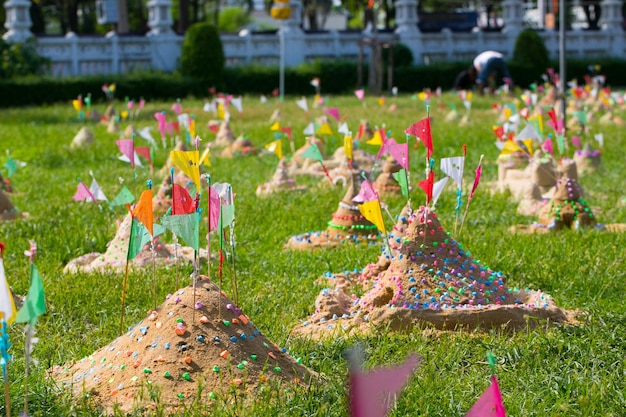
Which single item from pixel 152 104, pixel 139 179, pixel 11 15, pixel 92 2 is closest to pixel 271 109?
pixel 152 104

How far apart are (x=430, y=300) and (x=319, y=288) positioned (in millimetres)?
1060

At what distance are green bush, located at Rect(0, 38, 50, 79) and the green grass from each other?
12218 millimetres

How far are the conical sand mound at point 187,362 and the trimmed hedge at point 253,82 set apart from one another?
59.7 ft

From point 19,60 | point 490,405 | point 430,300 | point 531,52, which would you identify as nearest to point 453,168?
point 430,300

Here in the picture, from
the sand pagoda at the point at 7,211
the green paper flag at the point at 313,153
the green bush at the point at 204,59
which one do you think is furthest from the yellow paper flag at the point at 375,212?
the green bush at the point at 204,59

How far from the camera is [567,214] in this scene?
7273 millimetres

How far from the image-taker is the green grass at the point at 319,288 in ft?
12.7

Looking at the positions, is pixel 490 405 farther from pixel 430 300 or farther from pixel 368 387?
pixel 430 300

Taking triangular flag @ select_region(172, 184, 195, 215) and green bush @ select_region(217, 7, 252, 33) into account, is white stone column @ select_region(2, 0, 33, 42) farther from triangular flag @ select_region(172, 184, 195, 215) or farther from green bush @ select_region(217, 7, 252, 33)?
green bush @ select_region(217, 7, 252, 33)

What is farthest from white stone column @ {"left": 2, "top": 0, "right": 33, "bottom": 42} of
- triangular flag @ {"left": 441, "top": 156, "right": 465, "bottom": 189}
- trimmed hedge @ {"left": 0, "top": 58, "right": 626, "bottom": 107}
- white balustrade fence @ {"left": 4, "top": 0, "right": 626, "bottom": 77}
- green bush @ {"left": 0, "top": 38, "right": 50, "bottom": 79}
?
triangular flag @ {"left": 441, "top": 156, "right": 465, "bottom": 189}

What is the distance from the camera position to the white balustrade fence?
25.1 m

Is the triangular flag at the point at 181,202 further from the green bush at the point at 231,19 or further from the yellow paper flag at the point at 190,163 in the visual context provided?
the green bush at the point at 231,19

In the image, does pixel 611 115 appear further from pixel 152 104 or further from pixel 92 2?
pixel 92 2

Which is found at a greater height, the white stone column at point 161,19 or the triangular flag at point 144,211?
the white stone column at point 161,19
